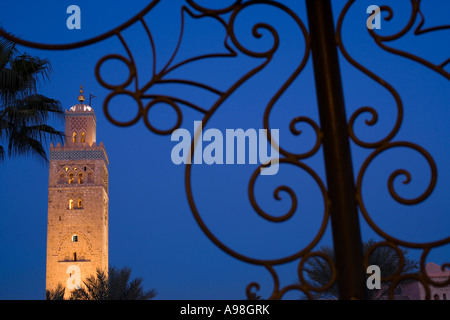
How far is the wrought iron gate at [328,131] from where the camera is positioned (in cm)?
114

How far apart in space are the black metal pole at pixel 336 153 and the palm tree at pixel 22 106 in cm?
710

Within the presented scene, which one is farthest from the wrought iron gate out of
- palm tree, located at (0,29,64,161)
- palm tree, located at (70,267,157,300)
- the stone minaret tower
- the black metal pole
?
the stone minaret tower

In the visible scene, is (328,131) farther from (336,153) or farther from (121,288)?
(121,288)

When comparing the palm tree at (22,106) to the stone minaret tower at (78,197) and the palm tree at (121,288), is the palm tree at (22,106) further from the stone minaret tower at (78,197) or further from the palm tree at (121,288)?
the stone minaret tower at (78,197)

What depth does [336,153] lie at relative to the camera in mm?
1186

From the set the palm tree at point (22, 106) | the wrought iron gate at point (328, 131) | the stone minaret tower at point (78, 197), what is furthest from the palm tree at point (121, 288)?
the wrought iron gate at point (328, 131)

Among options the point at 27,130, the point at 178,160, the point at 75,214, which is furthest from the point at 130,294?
the point at 75,214

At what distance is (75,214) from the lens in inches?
1299

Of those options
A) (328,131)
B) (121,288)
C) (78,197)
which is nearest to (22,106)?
(328,131)

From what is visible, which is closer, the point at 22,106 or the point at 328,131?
the point at 328,131

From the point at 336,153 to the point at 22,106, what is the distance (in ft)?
26.2

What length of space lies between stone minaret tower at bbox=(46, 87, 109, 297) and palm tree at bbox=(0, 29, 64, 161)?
24.1 m
